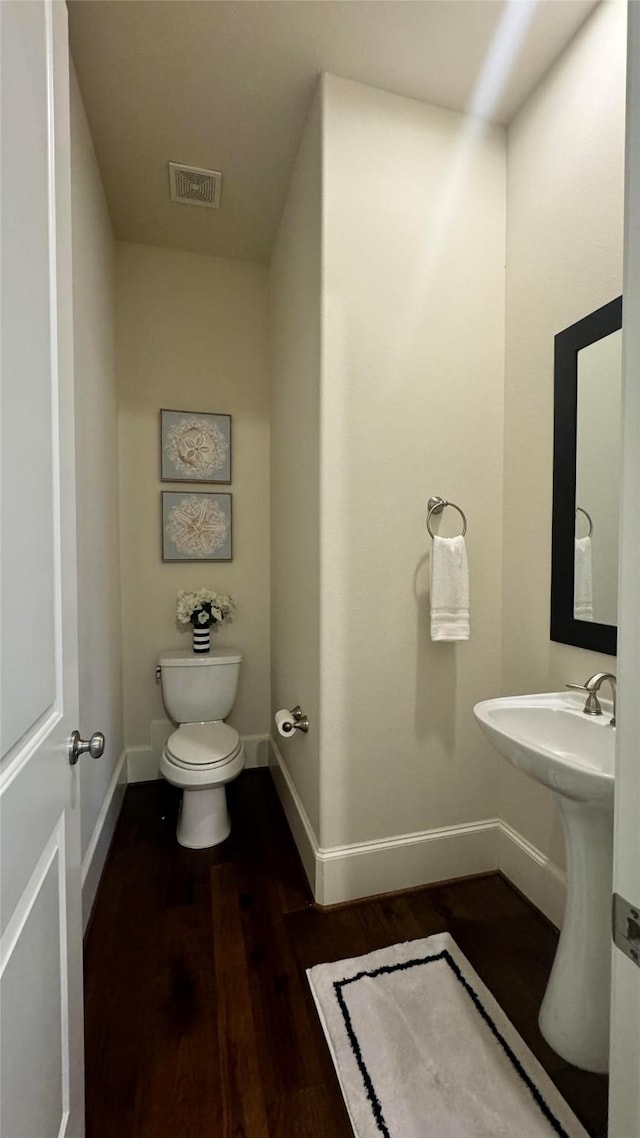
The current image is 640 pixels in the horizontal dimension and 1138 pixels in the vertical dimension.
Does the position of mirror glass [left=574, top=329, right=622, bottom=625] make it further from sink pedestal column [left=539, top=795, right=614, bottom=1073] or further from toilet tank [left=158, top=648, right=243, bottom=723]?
toilet tank [left=158, top=648, right=243, bottom=723]

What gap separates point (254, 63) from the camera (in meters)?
1.49

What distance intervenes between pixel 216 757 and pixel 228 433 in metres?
1.63

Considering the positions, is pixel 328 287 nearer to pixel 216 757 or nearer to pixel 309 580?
pixel 309 580

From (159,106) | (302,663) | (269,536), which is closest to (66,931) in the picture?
(302,663)

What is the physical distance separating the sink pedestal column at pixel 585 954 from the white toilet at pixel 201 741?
1.23 m

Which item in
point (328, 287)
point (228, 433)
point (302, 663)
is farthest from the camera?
point (228, 433)

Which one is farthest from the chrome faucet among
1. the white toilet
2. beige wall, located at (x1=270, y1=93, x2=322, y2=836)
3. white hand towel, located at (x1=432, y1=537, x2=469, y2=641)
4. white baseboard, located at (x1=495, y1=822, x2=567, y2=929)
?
the white toilet

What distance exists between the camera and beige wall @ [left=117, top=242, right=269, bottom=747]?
94.6 inches

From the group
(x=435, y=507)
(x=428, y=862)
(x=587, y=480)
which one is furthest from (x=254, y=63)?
(x=428, y=862)

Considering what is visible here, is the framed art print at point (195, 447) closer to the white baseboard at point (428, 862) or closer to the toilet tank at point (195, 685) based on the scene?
the toilet tank at point (195, 685)

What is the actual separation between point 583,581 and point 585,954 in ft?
3.12

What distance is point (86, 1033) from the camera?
1183 millimetres

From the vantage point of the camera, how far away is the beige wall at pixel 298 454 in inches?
64.2

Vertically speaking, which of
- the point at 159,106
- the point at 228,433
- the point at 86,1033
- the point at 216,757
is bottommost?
the point at 86,1033
